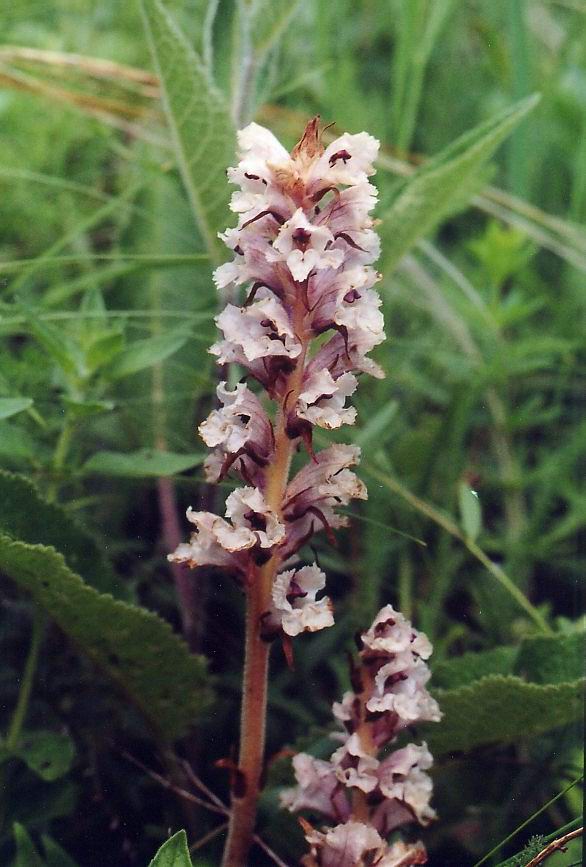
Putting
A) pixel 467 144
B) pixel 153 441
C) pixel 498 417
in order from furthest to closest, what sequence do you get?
1. pixel 498 417
2. pixel 153 441
3. pixel 467 144

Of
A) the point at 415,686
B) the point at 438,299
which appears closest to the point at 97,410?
the point at 415,686

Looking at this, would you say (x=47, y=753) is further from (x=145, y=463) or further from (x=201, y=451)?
(x=201, y=451)

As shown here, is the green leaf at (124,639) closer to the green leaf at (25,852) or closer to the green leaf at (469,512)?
the green leaf at (25,852)

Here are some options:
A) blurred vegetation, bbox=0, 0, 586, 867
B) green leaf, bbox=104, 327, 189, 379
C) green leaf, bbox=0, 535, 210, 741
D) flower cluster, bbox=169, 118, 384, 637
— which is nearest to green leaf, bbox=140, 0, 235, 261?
blurred vegetation, bbox=0, 0, 586, 867

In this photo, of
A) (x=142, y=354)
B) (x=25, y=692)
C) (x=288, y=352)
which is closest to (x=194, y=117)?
(x=142, y=354)

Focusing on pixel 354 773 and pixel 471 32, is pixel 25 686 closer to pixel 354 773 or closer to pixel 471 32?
pixel 354 773

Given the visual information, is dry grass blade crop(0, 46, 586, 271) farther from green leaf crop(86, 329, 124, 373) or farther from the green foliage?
the green foliage
